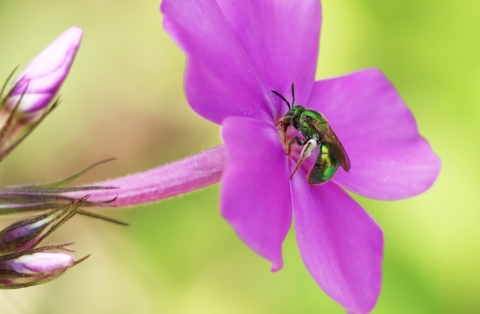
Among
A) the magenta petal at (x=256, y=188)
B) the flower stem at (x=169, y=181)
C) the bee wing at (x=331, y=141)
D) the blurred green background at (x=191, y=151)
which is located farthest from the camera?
the blurred green background at (x=191, y=151)

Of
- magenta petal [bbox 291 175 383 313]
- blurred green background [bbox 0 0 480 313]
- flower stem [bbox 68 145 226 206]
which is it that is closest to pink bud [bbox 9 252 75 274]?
flower stem [bbox 68 145 226 206]

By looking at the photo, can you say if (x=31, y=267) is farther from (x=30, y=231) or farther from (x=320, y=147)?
(x=320, y=147)

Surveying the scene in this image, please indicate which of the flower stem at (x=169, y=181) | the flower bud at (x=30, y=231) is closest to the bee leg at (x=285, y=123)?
the flower stem at (x=169, y=181)

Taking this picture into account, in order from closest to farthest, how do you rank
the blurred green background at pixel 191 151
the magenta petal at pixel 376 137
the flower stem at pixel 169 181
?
the flower stem at pixel 169 181 → the magenta petal at pixel 376 137 → the blurred green background at pixel 191 151

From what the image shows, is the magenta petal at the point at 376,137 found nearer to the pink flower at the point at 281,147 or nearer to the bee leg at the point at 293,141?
the pink flower at the point at 281,147

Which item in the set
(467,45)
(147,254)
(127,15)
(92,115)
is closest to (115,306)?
(147,254)

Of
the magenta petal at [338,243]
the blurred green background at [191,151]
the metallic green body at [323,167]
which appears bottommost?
the blurred green background at [191,151]

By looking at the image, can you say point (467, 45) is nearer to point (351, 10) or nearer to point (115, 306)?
point (351, 10)
